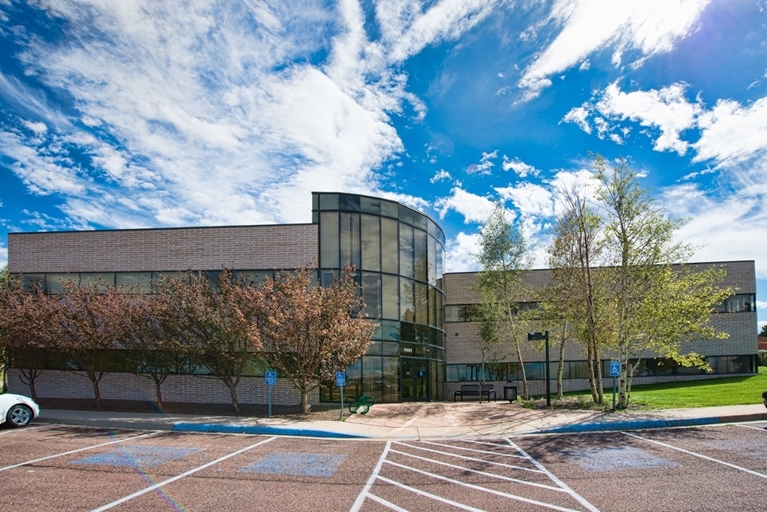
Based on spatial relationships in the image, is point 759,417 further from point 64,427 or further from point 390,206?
point 64,427

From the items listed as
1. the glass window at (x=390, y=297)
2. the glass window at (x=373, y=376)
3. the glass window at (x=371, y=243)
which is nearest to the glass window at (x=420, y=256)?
Answer: the glass window at (x=390, y=297)

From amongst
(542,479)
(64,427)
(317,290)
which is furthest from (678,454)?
(64,427)

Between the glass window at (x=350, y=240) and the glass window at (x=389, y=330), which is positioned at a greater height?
the glass window at (x=350, y=240)

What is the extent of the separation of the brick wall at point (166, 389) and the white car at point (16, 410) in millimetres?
7330

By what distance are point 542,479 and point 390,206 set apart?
1635 cm

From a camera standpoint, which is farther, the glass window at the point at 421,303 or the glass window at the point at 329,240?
the glass window at the point at 421,303

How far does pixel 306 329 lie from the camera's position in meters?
16.1

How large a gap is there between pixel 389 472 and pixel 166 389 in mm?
15433

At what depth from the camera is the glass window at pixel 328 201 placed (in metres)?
21.9

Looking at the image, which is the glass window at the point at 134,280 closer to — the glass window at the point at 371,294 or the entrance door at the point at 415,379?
the glass window at the point at 371,294

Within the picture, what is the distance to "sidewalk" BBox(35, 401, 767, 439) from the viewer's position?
13.5 metres

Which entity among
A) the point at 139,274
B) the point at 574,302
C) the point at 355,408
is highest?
the point at 139,274

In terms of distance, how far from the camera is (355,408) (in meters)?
17.7

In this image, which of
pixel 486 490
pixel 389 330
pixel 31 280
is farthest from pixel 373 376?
pixel 31 280
